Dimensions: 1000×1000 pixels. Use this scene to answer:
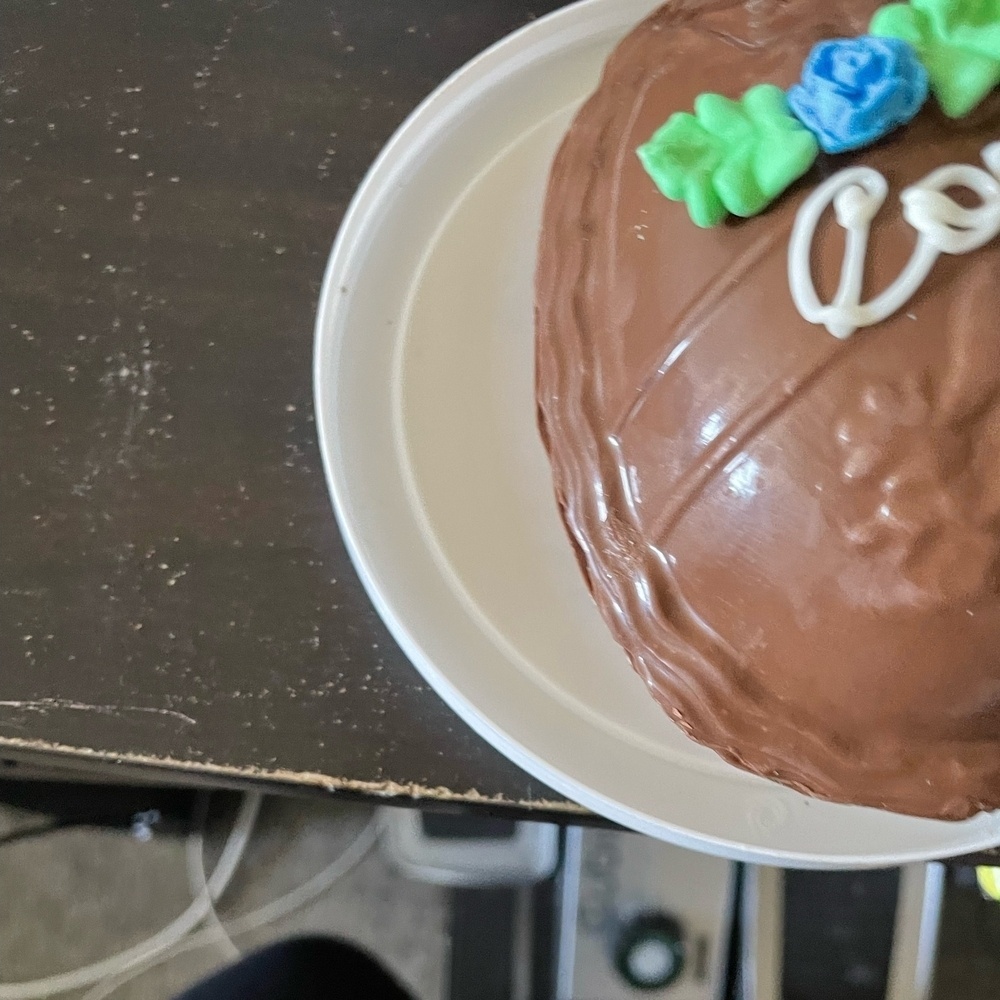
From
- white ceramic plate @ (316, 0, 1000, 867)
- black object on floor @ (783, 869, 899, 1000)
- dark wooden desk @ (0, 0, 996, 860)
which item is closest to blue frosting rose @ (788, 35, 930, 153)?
white ceramic plate @ (316, 0, 1000, 867)

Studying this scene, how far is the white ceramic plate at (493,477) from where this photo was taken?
0.60 m

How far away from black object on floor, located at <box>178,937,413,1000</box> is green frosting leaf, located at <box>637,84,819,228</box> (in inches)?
36.5

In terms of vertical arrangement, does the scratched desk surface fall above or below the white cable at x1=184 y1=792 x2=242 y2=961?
above

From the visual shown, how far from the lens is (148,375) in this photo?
2.20ft

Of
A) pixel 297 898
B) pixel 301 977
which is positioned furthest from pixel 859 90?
pixel 297 898

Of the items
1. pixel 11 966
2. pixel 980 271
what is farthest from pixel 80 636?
pixel 11 966

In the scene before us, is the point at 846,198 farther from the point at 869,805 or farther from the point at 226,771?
the point at 226,771

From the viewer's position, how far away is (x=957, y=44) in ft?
1.32

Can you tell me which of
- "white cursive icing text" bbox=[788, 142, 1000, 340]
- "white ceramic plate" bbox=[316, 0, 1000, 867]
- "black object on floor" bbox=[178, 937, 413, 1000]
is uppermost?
"white cursive icing text" bbox=[788, 142, 1000, 340]

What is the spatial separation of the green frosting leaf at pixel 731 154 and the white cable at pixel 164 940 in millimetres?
1178

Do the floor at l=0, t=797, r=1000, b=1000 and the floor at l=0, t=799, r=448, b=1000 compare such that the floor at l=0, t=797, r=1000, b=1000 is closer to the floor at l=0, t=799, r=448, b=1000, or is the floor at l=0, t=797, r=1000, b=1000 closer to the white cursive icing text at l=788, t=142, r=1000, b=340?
the floor at l=0, t=799, r=448, b=1000

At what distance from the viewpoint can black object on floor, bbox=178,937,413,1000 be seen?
3.39 ft

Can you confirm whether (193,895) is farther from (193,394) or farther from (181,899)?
(193,394)

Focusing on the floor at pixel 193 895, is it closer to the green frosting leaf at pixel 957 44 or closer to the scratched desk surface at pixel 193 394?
the scratched desk surface at pixel 193 394
